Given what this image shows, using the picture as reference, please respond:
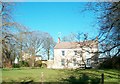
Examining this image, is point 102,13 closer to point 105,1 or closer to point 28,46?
point 105,1

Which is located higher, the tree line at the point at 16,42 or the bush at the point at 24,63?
the tree line at the point at 16,42

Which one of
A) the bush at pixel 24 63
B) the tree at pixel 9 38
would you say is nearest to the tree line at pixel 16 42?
the tree at pixel 9 38

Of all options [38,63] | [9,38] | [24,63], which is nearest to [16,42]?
[9,38]

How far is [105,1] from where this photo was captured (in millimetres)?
4176

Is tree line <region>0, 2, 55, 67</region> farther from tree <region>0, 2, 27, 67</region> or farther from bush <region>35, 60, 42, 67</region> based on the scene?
bush <region>35, 60, 42, 67</region>

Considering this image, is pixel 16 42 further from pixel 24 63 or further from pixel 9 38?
pixel 24 63

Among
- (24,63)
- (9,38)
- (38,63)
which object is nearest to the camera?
(9,38)

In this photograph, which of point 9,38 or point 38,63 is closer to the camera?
point 9,38

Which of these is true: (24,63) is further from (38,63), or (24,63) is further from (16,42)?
(16,42)

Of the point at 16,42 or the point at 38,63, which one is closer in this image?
the point at 16,42

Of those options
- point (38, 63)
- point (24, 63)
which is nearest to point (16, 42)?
point (24, 63)

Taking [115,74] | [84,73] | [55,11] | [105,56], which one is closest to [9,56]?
[84,73]

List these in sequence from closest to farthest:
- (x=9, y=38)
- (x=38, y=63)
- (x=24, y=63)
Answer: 1. (x=9, y=38)
2. (x=24, y=63)
3. (x=38, y=63)

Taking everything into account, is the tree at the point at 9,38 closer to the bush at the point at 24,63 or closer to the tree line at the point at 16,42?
the tree line at the point at 16,42
